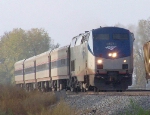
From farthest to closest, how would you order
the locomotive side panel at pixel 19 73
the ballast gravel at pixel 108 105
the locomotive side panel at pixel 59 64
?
the locomotive side panel at pixel 19 73, the locomotive side panel at pixel 59 64, the ballast gravel at pixel 108 105

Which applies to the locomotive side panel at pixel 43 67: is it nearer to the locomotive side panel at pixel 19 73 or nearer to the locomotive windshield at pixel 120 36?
the locomotive side panel at pixel 19 73

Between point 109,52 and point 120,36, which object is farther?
point 120,36

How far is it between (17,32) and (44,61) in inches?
1943

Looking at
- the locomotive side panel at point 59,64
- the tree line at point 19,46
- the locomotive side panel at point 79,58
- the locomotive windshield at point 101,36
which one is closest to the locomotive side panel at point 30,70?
the locomotive side panel at point 59,64

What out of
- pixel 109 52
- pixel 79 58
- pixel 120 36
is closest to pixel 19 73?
pixel 79 58

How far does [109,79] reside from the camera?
23.0 meters

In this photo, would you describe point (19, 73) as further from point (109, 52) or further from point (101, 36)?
point (109, 52)

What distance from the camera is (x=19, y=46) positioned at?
83.1 meters

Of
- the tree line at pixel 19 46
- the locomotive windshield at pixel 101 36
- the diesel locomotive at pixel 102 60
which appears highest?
the tree line at pixel 19 46

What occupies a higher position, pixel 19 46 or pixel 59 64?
pixel 19 46

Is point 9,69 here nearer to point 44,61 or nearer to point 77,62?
point 44,61

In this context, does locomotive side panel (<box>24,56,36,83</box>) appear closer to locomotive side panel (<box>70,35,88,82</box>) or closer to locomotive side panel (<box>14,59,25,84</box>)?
locomotive side panel (<box>14,59,25,84</box>)

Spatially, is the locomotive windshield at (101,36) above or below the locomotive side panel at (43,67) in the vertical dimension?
above

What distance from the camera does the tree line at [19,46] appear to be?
3248 inches
